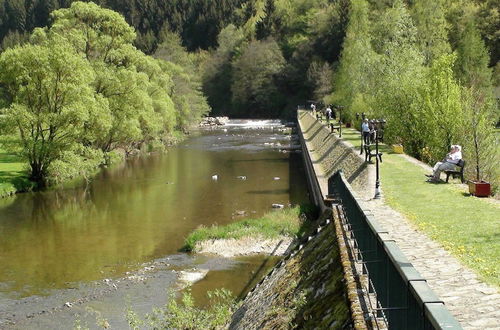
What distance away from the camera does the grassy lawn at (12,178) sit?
113ft

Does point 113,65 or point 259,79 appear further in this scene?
point 259,79

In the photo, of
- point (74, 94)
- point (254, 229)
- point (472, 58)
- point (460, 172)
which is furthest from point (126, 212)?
point (472, 58)

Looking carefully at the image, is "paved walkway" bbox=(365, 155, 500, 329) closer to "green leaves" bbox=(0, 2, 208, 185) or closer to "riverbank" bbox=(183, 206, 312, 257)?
"riverbank" bbox=(183, 206, 312, 257)

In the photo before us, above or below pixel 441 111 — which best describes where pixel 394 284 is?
below

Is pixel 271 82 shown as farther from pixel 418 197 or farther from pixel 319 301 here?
pixel 319 301

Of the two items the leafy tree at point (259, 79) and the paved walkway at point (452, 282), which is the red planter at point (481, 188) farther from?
the leafy tree at point (259, 79)

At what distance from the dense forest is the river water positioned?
4.82m

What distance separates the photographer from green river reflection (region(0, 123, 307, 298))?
21.1m

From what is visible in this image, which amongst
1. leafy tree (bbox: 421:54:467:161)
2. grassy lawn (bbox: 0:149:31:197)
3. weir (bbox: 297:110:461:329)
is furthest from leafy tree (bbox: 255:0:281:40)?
weir (bbox: 297:110:461:329)

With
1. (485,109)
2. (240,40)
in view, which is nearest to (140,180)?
(485,109)

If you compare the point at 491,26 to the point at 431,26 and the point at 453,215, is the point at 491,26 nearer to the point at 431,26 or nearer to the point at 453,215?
the point at 431,26

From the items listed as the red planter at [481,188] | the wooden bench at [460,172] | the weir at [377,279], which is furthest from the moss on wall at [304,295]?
the wooden bench at [460,172]

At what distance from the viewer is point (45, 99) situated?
119ft

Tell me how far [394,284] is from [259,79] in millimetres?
103718
